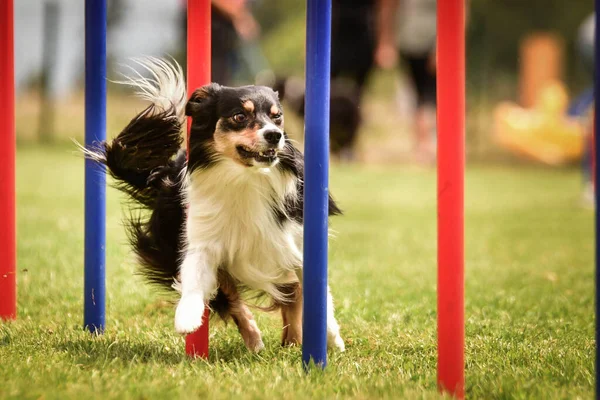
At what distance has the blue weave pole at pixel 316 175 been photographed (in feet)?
8.07

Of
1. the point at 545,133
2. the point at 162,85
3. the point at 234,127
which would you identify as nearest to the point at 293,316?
the point at 234,127

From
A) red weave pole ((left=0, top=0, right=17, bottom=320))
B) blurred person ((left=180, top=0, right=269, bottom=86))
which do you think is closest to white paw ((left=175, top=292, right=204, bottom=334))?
red weave pole ((left=0, top=0, right=17, bottom=320))

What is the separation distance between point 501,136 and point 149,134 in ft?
45.6

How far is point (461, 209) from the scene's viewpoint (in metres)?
2.23

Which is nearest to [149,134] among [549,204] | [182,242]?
[182,242]

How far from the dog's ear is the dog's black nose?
0.92ft

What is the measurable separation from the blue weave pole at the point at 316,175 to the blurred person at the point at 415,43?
9.91 metres

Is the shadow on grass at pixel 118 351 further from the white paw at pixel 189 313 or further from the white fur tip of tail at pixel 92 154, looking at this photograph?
the white fur tip of tail at pixel 92 154

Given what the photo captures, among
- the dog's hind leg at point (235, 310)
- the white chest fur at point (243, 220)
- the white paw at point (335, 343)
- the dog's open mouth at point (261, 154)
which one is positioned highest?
the dog's open mouth at point (261, 154)

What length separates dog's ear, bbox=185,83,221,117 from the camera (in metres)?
2.96

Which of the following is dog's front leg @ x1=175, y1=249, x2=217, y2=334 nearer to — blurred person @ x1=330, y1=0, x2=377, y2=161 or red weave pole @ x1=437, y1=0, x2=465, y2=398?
red weave pole @ x1=437, y1=0, x2=465, y2=398

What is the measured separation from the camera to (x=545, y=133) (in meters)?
15.3

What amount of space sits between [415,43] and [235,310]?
33.3 ft

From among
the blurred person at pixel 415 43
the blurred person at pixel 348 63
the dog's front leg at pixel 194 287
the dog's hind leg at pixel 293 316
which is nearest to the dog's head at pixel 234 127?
the dog's front leg at pixel 194 287
